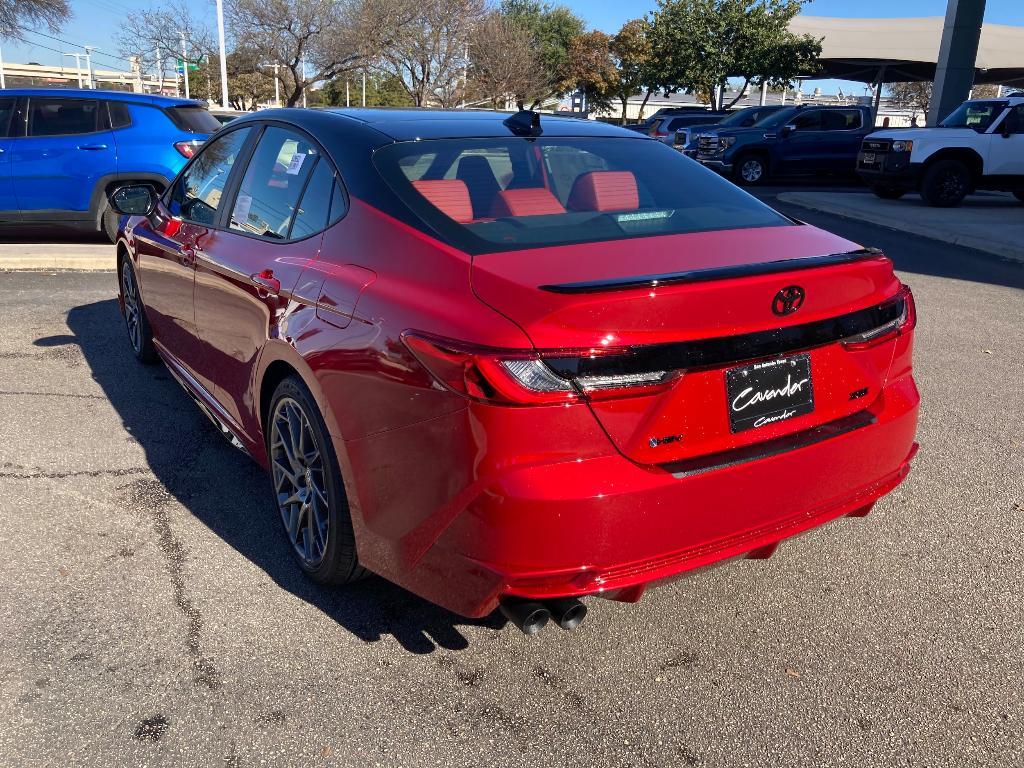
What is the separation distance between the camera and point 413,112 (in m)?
3.66

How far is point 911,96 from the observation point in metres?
90.8

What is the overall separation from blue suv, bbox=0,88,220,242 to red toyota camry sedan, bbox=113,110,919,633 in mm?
7346

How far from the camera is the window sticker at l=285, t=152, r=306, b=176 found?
11.1 ft

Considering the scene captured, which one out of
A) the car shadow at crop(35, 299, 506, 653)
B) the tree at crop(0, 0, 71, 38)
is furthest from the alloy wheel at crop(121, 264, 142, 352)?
the tree at crop(0, 0, 71, 38)

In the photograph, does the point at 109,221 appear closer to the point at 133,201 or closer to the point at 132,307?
the point at 132,307

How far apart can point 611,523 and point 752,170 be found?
19561mm

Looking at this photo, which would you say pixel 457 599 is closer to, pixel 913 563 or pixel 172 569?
pixel 172 569

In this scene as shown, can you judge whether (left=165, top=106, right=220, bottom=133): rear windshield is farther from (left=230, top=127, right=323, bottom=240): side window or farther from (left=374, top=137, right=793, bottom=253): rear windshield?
(left=374, top=137, right=793, bottom=253): rear windshield

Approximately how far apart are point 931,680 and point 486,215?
1.97 m

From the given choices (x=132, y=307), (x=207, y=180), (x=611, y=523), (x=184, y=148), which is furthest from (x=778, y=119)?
(x=611, y=523)

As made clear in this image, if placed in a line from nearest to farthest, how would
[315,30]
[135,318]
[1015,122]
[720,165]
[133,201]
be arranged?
[133,201] → [135,318] → [1015,122] → [720,165] → [315,30]

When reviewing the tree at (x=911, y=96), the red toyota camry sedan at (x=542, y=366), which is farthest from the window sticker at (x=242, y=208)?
the tree at (x=911, y=96)

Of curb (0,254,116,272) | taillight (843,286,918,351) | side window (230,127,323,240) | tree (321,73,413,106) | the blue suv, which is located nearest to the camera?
taillight (843,286,918,351)

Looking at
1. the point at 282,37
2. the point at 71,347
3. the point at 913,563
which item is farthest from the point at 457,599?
the point at 282,37
